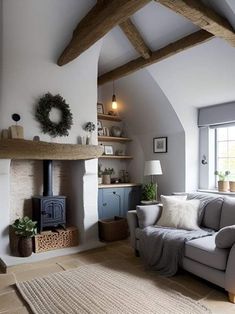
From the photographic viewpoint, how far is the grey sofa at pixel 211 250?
2439 millimetres

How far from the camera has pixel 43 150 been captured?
139 inches

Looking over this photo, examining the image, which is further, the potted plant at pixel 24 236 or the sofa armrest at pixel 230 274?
the potted plant at pixel 24 236

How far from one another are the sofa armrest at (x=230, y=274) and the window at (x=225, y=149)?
2489mm

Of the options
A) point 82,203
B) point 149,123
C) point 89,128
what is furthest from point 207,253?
point 149,123

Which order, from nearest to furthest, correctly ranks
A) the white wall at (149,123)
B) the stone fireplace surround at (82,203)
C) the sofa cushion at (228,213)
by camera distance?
the sofa cushion at (228,213) → the stone fireplace surround at (82,203) → the white wall at (149,123)

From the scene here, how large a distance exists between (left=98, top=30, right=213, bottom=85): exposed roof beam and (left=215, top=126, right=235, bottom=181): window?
1.87 metres

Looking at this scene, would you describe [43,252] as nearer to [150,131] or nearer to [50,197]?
[50,197]

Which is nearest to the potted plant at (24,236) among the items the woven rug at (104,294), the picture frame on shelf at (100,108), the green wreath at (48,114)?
the woven rug at (104,294)

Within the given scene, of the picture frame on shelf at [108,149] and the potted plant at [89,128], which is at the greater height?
the potted plant at [89,128]

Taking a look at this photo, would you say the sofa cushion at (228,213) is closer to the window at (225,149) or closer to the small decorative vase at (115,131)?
the window at (225,149)

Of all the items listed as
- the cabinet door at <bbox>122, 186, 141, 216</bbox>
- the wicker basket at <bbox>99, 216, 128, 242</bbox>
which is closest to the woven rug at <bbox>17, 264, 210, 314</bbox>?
the wicker basket at <bbox>99, 216, 128, 242</bbox>

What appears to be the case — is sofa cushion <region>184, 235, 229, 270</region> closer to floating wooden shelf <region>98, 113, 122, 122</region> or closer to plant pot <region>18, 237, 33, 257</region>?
plant pot <region>18, 237, 33, 257</region>

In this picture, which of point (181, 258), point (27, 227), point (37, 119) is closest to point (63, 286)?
point (27, 227)

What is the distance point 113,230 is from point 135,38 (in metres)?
2.94
